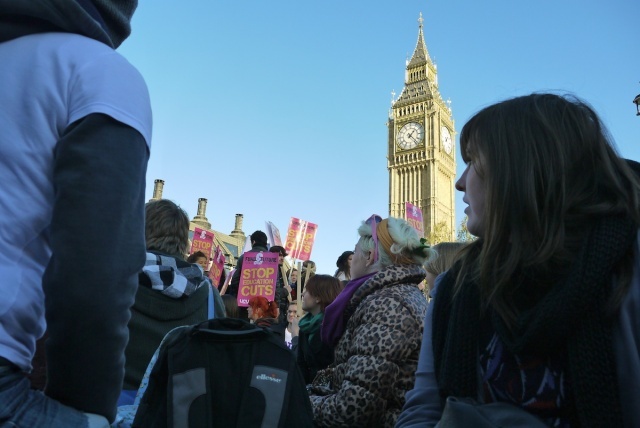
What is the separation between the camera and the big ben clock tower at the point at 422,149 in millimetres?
52312

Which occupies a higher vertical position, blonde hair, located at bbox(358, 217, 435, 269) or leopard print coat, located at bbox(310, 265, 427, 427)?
blonde hair, located at bbox(358, 217, 435, 269)

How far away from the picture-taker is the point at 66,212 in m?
1.03

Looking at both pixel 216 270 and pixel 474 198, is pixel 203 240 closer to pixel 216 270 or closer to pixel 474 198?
pixel 216 270

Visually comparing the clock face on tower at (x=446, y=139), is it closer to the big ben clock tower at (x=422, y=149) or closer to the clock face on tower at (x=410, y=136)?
the big ben clock tower at (x=422, y=149)

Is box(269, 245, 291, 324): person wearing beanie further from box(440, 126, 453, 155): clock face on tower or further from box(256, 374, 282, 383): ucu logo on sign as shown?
box(440, 126, 453, 155): clock face on tower

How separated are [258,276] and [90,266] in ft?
22.1

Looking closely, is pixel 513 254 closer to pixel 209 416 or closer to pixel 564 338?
pixel 564 338

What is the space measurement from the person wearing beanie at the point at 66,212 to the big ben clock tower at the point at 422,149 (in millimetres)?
51402

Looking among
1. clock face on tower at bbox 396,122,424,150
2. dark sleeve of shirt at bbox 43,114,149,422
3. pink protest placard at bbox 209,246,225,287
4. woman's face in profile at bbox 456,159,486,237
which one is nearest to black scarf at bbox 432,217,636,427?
woman's face in profile at bbox 456,159,486,237

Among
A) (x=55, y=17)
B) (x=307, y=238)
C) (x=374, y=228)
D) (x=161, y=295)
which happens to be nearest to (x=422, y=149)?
(x=307, y=238)

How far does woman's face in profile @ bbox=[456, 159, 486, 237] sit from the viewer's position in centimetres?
142

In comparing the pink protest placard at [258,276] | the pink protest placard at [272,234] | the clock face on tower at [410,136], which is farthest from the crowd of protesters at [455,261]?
the clock face on tower at [410,136]

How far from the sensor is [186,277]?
2740 mm

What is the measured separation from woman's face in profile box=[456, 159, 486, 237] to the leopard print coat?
1.06 m
